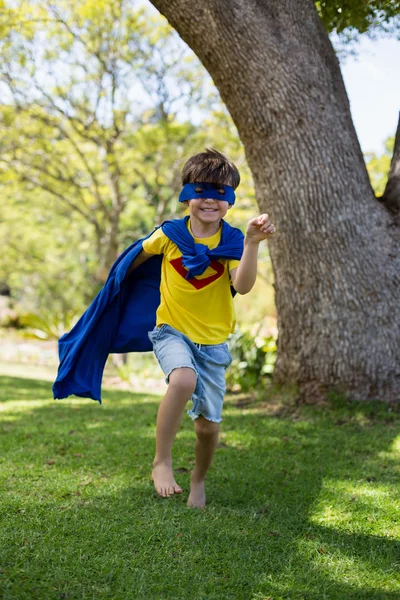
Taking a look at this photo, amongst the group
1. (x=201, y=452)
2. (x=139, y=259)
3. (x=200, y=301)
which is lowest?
(x=201, y=452)

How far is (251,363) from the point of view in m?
8.37

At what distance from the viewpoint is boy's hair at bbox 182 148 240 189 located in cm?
344

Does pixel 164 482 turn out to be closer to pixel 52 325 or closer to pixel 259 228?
pixel 259 228

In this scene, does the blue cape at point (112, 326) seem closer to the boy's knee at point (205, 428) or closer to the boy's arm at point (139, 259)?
the boy's arm at point (139, 259)

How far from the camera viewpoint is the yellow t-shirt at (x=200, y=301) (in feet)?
11.3

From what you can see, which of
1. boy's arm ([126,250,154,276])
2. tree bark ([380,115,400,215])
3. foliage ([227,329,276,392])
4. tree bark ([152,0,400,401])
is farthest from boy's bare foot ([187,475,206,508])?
foliage ([227,329,276,392])

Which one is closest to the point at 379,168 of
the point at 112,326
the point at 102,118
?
the point at 102,118

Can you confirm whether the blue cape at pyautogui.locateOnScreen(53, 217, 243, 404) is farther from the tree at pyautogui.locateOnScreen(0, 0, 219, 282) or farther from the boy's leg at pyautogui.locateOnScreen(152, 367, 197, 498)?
the tree at pyautogui.locateOnScreen(0, 0, 219, 282)

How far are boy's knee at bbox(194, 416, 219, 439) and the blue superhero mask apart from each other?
118cm

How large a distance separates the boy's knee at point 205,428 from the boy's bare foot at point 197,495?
11.4 inches

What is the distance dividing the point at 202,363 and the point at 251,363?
497cm

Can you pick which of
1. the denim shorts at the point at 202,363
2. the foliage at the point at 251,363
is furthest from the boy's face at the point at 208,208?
the foliage at the point at 251,363

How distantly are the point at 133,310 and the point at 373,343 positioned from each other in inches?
95.7

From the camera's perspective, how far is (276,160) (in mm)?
5660
